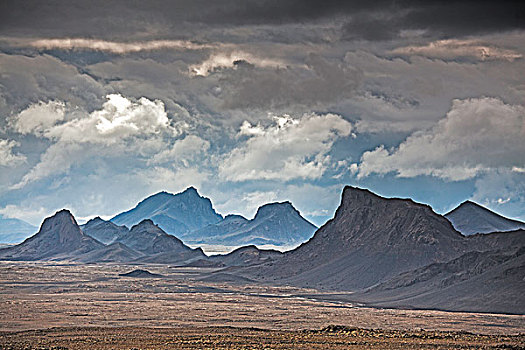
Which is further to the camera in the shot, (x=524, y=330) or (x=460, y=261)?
(x=460, y=261)

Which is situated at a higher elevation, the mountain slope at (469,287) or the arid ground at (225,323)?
the mountain slope at (469,287)

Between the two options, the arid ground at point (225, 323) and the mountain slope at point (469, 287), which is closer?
the arid ground at point (225, 323)

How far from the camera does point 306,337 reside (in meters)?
89.9

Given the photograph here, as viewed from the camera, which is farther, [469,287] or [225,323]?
[469,287]

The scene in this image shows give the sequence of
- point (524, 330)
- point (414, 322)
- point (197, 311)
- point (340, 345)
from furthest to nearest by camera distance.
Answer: point (197, 311), point (414, 322), point (524, 330), point (340, 345)

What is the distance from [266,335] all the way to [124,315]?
48146 mm

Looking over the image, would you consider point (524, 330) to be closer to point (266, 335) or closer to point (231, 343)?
point (266, 335)

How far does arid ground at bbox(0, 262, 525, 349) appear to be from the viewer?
8650 centimetres

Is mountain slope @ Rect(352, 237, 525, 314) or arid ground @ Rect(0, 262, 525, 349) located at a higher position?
mountain slope @ Rect(352, 237, 525, 314)

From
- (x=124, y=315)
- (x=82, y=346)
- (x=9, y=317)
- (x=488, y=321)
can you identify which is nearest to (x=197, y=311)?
(x=124, y=315)

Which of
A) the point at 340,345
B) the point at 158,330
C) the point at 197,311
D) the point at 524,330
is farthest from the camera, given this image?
the point at 197,311

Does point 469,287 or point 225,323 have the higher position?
point 469,287

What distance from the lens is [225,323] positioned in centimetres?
12206

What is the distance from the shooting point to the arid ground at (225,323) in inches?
3406
